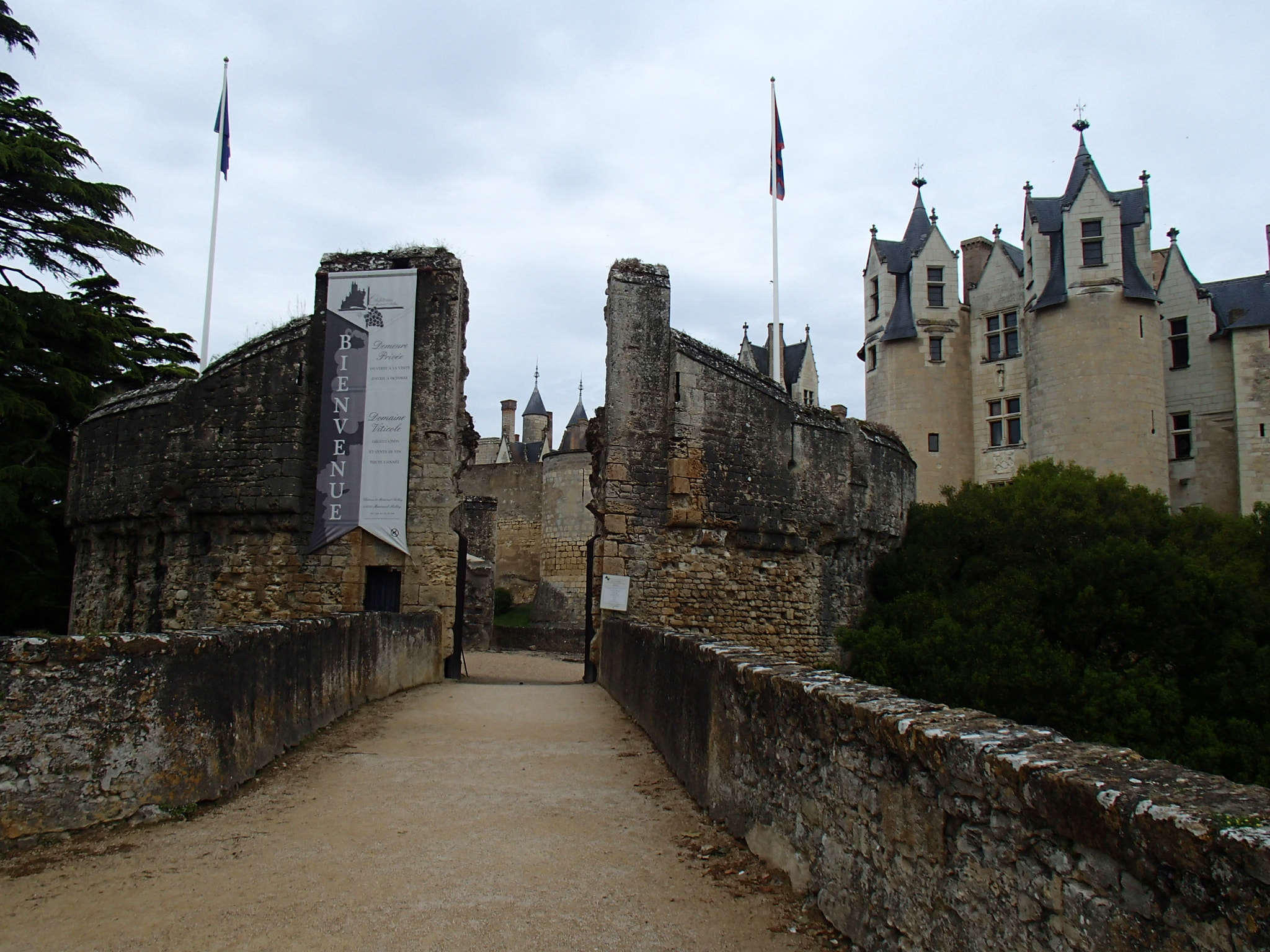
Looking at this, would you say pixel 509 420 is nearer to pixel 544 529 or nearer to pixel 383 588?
pixel 544 529

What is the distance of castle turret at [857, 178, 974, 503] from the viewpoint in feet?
101

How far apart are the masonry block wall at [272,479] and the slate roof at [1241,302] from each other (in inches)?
969

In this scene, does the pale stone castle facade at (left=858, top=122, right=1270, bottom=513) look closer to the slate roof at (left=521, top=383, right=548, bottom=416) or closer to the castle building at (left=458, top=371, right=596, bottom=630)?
the castle building at (left=458, top=371, right=596, bottom=630)

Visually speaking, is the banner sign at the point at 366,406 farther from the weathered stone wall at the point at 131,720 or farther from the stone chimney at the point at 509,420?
the stone chimney at the point at 509,420

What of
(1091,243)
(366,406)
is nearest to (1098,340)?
(1091,243)

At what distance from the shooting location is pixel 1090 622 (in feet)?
50.4

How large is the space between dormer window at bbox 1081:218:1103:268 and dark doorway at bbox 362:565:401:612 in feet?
76.2

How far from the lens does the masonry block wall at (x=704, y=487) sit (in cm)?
1461

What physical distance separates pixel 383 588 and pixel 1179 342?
27.0 metres

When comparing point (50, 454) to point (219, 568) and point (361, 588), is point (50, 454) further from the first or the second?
point (361, 588)

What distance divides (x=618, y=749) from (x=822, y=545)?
1043cm

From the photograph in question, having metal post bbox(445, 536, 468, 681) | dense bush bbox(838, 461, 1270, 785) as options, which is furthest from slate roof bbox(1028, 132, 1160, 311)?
metal post bbox(445, 536, 468, 681)

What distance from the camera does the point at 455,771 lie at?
6.36 m

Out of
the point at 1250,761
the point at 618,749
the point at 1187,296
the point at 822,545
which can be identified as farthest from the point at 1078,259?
the point at 618,749
